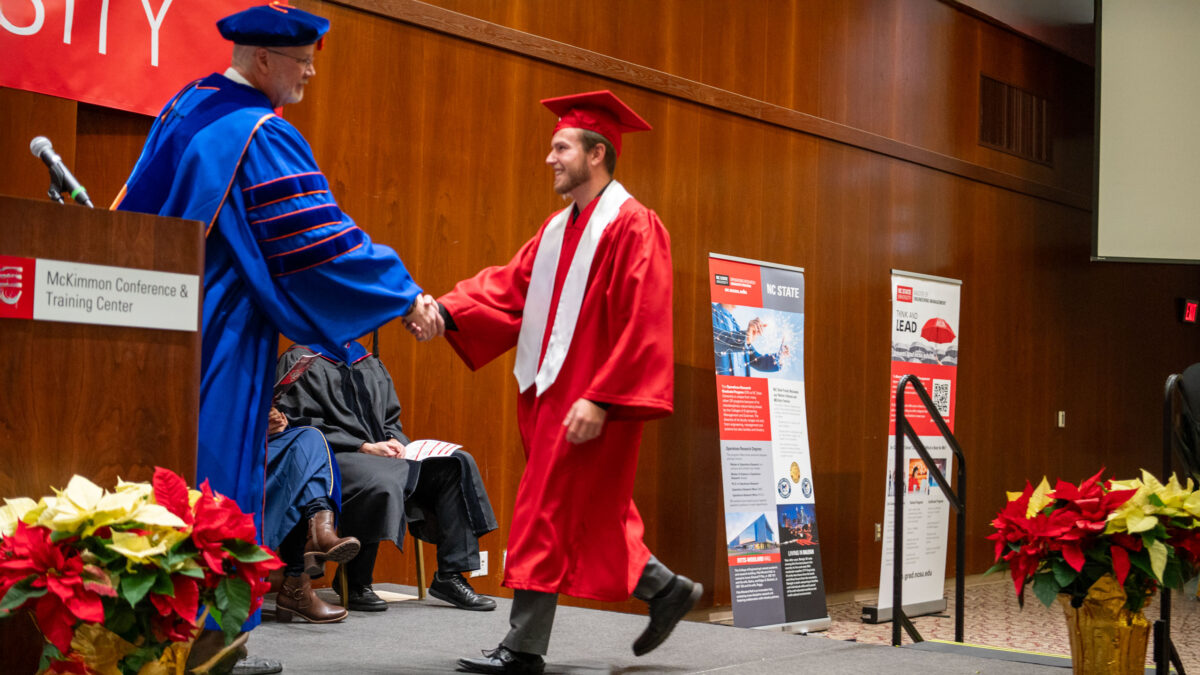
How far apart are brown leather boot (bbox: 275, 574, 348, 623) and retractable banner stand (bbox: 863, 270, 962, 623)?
401cm

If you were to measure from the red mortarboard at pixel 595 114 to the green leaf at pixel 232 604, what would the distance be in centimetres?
181

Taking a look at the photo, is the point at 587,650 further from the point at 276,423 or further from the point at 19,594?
the point at 19,594

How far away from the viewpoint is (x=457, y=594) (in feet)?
13.5

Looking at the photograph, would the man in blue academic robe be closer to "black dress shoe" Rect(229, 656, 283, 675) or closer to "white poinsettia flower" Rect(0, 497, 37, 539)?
"black dress shoe" Rect(229, 656, 283, 675)

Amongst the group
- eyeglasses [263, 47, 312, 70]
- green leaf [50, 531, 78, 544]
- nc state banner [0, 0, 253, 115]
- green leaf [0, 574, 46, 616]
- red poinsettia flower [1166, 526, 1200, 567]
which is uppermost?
nc state banner [0, 0, 253, 115]

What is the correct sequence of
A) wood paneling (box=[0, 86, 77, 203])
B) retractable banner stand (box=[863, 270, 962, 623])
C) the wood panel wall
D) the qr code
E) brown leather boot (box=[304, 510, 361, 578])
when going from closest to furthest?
1. brown leather boot (box=[304, 510, 361, 578])
2. wood paneling (box=[0, 86, 77, 203])
3. the wood panel wall
4. retractable banner stand (box=[863, 270, 962, 623])
5. the qr code

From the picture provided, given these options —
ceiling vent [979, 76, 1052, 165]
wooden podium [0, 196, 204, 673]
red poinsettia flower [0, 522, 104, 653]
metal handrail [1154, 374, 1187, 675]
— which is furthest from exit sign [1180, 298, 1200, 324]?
red poinsettia flower [0, 522, 104, 653]

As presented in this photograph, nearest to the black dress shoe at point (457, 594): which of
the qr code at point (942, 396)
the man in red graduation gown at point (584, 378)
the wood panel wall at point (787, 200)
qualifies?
the wood panel wall at point (787, 200)

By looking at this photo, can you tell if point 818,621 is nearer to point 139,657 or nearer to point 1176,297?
point 139,657

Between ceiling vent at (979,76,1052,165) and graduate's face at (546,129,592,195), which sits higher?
ceiling vent at (979,76,1052,165)

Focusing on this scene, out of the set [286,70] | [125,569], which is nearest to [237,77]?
[286,70]

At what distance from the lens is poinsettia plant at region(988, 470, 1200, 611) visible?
2.84 metres

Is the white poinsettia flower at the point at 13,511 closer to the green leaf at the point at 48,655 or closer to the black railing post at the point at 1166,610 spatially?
the green leaf at the point at 48,655

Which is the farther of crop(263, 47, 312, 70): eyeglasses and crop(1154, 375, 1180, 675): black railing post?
crop(1154, 375, 1180, 675): black railing post
